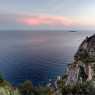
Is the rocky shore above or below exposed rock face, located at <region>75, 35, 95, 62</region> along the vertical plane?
below

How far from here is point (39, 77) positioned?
7844 cm

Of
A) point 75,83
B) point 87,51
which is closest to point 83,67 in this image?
point 87,51

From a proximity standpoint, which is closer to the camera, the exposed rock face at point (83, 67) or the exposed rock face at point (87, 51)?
the exposed rock face at point (83, 67)

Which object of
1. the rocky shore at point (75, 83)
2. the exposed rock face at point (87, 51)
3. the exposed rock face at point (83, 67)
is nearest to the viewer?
the rocky shore at point (75, 83)

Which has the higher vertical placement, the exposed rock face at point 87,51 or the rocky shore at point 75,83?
the exposed rock face at point 87,51

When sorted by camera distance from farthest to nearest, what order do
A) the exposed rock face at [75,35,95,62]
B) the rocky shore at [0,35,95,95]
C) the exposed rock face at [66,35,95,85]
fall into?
the exposed rock face at [75,35,95,62]
the exposed rock face at [66,35,95,85]
the rocky shore at [0,35,95,95]

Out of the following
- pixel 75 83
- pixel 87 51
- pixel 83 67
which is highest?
pixel 87 51

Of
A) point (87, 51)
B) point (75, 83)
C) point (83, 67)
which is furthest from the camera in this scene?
point (87, 51)

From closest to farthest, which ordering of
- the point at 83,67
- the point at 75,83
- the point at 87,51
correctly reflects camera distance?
the point at 75,83
the point at 83,67
the point at 87,51

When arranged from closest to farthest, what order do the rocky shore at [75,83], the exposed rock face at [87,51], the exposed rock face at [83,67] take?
the rocky shore at [75,83] < the exposed rock face at [83,67] < the exposed rock face at [87,51]

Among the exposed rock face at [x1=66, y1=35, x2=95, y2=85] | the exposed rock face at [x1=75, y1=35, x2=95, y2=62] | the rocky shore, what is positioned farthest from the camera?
the exposed rock face at [x1=75, y1=35, x2=95, y2=62]

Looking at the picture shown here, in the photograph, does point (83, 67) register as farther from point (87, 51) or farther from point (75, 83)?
point (75, 83)

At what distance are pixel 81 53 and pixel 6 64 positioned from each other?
208ft

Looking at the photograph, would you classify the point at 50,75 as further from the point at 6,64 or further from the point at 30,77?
the point at 6,64
